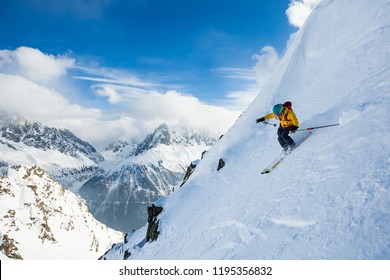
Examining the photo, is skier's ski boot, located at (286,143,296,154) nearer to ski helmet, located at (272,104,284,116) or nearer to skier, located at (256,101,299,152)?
skier, located at (256,101,299,152)

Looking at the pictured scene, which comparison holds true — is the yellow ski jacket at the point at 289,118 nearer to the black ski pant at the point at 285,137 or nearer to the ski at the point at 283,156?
the black ski pant at the point at 285,137

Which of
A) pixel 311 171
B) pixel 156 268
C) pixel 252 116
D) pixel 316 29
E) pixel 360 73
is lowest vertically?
pixel 156 268

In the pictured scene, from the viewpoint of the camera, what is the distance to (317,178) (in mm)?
10273

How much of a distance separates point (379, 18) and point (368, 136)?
1481cm

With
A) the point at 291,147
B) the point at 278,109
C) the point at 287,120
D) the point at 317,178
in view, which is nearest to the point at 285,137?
the point at 291,147

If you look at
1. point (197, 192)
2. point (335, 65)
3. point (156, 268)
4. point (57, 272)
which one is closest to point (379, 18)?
point (335, 65)

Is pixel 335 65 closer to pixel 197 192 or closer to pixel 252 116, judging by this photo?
pixel 252 116

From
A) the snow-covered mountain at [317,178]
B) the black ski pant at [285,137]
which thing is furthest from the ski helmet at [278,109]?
the snow-covered mountain at [317,178]

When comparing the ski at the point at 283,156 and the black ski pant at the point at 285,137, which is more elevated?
the black ski pant at the point at 285,137

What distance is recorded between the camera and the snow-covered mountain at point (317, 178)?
7.65m

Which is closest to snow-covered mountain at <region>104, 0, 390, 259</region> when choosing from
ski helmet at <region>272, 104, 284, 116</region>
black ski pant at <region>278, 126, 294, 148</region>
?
black ski pant at <region>278, 126, 294, 148</region>

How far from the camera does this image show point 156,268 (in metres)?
9.39

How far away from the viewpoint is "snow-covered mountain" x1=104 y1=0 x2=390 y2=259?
25.1 feet

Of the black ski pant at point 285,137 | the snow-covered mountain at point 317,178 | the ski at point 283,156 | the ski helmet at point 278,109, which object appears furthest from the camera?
the black ski pant at point 285,137
